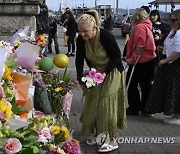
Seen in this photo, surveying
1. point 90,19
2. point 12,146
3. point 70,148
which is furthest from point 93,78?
point 12,146

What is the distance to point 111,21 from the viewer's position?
15.1 meters

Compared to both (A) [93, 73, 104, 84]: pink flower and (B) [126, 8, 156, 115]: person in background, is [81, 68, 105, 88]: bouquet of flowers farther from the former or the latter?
(B) [126, 8, 156, 115]: person in background

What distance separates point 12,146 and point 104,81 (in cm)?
224

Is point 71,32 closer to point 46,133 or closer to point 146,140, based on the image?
point 146,140

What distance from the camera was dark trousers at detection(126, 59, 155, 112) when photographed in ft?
22.7

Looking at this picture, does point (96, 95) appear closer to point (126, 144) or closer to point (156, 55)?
point (126, 144)

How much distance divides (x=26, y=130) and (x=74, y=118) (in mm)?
3642

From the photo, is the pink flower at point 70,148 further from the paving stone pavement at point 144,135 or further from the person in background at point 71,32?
the person in background at point 71,32

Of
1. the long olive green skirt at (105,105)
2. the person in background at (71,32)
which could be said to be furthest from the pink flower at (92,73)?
the person in background at (71,32)

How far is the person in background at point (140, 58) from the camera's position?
21.9 ft

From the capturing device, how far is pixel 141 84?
712 cm

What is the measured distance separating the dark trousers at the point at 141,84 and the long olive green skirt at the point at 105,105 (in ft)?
6.07

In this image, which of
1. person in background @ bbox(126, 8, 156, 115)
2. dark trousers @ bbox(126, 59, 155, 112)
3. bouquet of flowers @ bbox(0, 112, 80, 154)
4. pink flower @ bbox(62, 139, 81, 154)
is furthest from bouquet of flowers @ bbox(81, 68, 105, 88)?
dark trousers @ bbox(126, 59, 155, 112)

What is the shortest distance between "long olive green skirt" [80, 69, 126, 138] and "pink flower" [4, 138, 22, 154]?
218 cm
